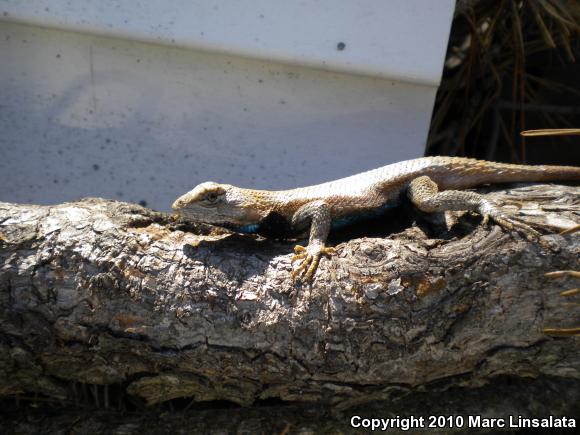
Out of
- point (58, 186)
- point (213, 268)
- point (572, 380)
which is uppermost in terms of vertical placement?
point (58, 186)

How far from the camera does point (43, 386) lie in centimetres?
295

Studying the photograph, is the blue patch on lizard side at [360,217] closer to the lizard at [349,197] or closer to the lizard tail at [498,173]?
the lizard at [349,197]

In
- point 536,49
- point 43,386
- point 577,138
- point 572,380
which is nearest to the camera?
point 43,386

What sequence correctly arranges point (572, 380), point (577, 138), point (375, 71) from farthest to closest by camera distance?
point (577, 138)
point (375, 71)
point (572, 380)

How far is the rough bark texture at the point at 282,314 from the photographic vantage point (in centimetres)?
269

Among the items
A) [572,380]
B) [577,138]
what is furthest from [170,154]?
[577,138]

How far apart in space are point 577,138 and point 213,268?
13.5 feet

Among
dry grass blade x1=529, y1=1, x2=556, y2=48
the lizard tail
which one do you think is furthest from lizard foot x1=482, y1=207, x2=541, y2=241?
dry grass blade x1=529, y1=1, x2=556, y2=48


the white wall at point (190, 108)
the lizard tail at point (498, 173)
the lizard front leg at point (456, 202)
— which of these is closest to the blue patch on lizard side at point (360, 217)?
the lizard front leg at point (456, 202)

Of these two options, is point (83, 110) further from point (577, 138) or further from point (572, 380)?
point (577, 138)

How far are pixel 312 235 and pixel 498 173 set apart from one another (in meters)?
1.16

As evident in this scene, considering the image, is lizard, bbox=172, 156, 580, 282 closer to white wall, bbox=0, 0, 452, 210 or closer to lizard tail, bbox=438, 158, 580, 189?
lizard tail, bbox=438, 158, 580, 189

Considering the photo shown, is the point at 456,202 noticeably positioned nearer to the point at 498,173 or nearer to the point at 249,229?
the point at 498,173

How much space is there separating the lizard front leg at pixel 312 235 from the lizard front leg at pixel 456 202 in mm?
485
